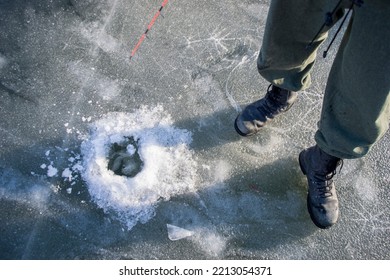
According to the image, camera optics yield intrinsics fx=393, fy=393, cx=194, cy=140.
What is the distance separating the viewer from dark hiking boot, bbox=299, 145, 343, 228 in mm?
2156

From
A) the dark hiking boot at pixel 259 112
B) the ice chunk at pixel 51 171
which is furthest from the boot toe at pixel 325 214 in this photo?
the ice chunk at pixel 51 171

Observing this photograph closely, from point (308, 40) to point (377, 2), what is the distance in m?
0.48

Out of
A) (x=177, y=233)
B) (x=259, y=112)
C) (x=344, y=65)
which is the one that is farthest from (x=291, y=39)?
(x=177, y=233)

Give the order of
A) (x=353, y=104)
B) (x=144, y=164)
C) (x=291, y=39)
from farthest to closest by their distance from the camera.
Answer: (x=144, y=164), (x=291, y=39), (x=353, y=104)

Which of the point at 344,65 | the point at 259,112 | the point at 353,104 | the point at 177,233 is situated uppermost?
the point at 344,65

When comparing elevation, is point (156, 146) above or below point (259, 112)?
below

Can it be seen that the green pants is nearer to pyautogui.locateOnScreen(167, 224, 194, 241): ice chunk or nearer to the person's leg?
the person's leg

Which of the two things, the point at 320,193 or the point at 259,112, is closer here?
the point at 320,193

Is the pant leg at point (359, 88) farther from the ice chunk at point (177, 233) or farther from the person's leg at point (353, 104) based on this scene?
the ice chunk at point (177, 233)

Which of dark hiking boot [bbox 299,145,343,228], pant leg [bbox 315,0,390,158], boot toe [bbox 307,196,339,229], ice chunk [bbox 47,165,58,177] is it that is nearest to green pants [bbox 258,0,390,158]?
pant leg [bbox 315,0,390,158]

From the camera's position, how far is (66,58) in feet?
8.48

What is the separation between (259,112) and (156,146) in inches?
25.7

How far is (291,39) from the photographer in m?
1.81

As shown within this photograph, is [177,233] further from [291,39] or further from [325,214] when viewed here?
[291,39]
